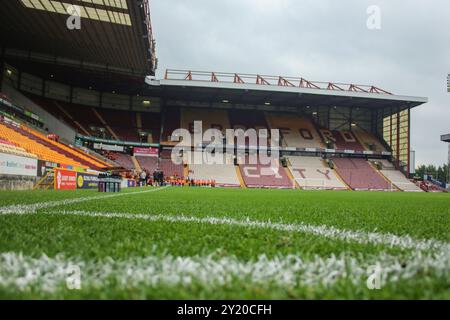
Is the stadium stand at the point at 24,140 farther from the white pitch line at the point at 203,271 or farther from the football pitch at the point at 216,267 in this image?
the white pitch line at the point at 203,271

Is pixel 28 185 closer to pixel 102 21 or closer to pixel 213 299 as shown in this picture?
pixel 213 299

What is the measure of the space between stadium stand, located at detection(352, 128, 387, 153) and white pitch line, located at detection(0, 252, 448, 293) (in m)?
42.4

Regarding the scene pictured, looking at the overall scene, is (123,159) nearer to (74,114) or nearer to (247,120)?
(74,114)

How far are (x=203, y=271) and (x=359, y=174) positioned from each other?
38.1 metres

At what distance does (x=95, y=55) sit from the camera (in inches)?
1067

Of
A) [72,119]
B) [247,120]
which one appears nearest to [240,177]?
[247,120]

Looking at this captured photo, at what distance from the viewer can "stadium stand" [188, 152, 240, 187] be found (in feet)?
106

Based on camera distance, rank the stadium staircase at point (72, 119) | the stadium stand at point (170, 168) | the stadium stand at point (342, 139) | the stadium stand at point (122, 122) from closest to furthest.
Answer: the stadium staircase at point (72, 119) < the stadium stand at point (170, 168) < the stadium stand at point (122, 122) < the stadium stand at point (342, 139)

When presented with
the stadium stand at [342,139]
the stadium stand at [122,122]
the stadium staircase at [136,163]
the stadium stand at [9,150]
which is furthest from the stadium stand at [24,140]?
the stadium stand at [342,139]

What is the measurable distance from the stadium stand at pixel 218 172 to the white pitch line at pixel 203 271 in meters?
30.3

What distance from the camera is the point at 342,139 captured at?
41.1 metres

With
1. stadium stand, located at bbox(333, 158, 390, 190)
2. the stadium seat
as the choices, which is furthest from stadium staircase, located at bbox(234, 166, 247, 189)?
stadium stand, located at bbox(333, 158, 390, 190)

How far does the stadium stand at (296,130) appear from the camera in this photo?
3866cm

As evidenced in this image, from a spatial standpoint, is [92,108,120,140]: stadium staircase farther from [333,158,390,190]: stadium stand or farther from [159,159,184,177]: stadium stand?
[333,158,390,190]: stadium stand
